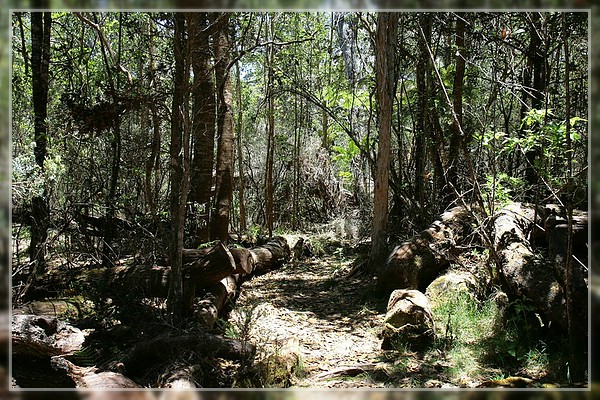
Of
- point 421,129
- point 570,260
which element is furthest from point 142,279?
point 421,129

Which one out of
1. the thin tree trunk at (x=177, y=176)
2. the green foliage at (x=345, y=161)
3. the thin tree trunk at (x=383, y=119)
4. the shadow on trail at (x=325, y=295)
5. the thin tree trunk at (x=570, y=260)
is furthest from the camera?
the green foliage at (x=345, y=161)

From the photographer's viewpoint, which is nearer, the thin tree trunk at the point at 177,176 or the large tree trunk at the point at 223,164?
the thin tree trunk at the point at 177,176

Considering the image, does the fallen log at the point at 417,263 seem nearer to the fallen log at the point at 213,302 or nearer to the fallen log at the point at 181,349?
the fallen log at the point at 213,302

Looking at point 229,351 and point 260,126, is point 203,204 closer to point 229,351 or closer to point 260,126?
point 229,351

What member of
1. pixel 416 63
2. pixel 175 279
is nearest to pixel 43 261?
pixel 175 279

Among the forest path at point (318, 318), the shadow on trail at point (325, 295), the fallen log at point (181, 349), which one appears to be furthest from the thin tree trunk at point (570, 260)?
the shadow on trail at point (325, 295)

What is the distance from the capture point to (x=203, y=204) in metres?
6.19

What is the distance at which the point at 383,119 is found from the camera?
6.33m

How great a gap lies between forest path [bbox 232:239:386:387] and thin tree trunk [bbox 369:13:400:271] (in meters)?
0.58

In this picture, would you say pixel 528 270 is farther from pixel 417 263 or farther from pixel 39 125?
pixel 39 125

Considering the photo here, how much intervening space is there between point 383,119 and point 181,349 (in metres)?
4.08

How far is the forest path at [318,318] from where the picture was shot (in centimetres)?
355

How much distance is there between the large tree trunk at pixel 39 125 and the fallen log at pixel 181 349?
1436 mm

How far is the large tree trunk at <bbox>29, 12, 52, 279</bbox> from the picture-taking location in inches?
173
